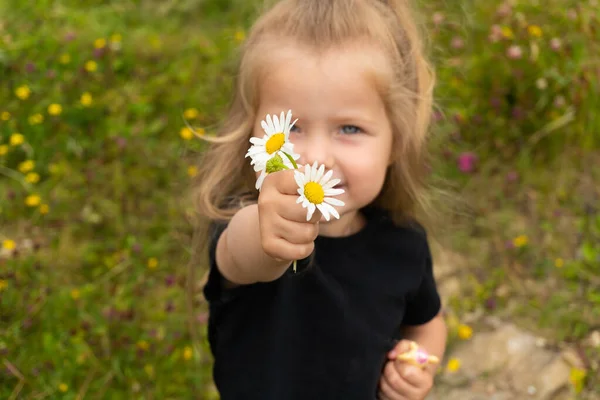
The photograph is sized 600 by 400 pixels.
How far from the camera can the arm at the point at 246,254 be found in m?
1.19

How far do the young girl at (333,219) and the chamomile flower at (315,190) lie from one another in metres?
0.24

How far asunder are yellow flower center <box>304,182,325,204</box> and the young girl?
244 millimetres

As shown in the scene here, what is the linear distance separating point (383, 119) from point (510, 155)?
5.05 ft

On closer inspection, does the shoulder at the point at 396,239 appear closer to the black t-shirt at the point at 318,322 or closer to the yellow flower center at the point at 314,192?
the black t-shirt at the point at 318,322

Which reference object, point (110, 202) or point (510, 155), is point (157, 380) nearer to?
point (110, 202)

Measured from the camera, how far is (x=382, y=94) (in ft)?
4.58

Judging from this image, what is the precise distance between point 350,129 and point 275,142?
0.41 metres

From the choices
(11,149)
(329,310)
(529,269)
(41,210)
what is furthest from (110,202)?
(529,269)

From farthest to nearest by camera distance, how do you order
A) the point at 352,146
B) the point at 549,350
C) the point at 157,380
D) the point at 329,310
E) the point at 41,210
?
the point at 41,210 < the point at 549,350 < the point at 157,380 < the point at 329,310 < the point at 352,146

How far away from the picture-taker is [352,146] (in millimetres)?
1343

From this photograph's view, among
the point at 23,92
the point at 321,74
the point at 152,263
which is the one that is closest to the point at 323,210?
the point at 321,74

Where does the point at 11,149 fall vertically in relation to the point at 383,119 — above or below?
below

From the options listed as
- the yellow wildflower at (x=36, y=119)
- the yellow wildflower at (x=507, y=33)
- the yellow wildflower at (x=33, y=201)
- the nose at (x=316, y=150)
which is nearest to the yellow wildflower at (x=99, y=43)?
the yellow wildflower at (x=36, y=119)

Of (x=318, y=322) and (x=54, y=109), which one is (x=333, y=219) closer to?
(x=318, y=322)
